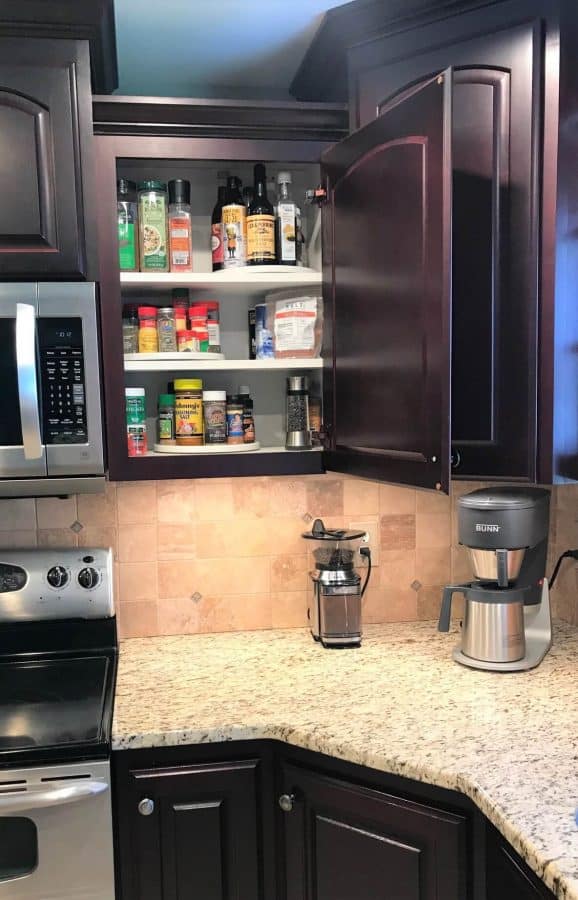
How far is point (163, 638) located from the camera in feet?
6.48

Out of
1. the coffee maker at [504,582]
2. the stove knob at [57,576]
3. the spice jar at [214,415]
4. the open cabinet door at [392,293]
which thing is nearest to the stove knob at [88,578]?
the stove knob at [57,576]

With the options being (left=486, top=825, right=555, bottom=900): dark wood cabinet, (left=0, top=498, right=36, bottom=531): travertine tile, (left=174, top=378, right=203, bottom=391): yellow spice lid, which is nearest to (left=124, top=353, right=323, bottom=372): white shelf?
(left=174, top=378, right=203, bottom=391): yellow spice lid

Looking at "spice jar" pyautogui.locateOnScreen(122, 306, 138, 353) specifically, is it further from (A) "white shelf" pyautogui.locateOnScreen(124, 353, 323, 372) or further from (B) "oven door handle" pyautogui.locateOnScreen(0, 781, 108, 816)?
(B) "oven door handle" pyautogui.locateOnScreen(0, 781, 108, 816)

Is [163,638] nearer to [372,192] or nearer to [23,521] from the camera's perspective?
[23,521]

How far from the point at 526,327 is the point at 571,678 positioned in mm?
764

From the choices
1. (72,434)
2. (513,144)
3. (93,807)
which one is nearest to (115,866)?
(93,807)

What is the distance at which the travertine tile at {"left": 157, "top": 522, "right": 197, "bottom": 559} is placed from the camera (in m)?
1.97

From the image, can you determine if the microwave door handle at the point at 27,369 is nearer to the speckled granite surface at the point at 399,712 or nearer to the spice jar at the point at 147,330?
the spice jar at the point at 147,330

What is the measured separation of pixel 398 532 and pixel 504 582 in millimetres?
470

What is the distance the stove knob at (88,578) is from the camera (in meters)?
1.83

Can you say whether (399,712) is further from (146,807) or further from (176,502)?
(176,502)

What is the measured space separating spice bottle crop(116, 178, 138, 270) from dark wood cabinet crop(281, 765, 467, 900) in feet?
3.75

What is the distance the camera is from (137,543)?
1.96m

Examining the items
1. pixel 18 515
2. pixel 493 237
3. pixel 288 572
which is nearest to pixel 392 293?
pixel 493 237
